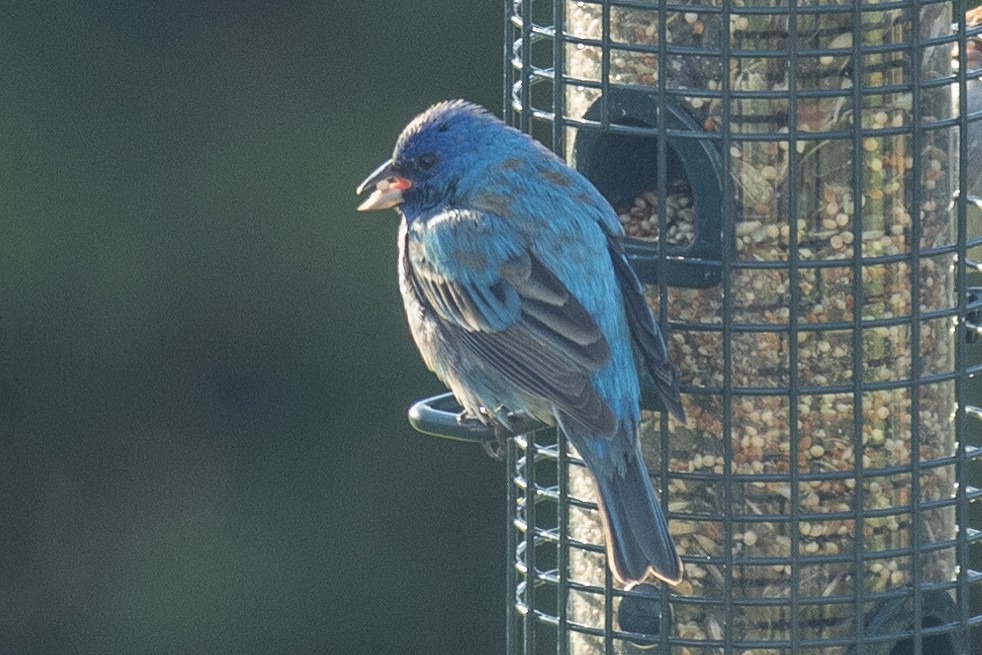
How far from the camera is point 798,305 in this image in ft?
18.9

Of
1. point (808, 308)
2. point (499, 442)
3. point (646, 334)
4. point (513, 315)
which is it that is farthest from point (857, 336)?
point (499, 442)

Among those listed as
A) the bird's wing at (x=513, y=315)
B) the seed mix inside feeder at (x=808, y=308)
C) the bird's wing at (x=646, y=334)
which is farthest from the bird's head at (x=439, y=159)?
the bird's wing at (x=646, y=334)

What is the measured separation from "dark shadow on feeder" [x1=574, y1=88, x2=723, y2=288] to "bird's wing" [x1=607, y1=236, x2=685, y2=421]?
0.09 metres

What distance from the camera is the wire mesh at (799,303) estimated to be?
5.73 metres

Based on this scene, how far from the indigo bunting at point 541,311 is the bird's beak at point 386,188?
0.08 meters

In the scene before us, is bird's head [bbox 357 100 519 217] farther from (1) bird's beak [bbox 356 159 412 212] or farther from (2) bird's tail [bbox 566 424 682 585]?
(2) bird's tail [bbox 566 424 682 585]

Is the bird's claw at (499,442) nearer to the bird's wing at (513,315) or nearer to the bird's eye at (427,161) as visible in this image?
the bird's wing at (513,315)

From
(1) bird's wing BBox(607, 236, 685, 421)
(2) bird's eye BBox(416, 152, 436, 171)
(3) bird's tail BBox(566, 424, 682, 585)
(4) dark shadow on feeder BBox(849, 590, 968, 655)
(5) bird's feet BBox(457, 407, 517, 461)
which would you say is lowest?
(4) dark shadow on feeder BBox(849, 590, 968, 655)

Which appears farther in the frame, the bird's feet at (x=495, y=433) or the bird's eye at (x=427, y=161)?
the bird's eye at (x=427, y=161)

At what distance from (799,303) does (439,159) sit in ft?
3.27

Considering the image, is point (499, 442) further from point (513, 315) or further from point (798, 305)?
point (798, 305)

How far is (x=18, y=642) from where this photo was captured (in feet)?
29.0

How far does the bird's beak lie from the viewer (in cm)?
629

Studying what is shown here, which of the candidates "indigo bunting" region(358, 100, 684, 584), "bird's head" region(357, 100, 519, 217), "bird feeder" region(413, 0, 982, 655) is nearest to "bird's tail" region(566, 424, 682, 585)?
"indigo bunting" region(358, 100, 684, 584)
